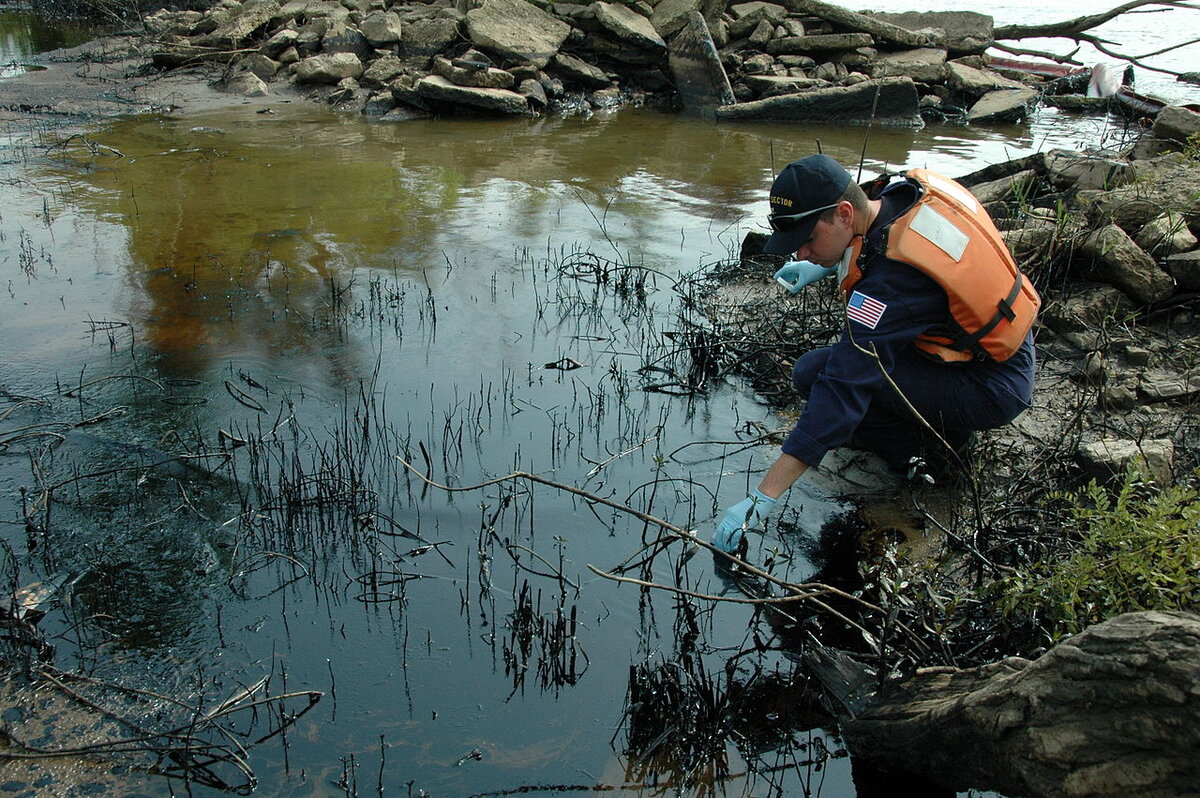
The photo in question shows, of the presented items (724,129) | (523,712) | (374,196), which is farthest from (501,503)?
(724,129)

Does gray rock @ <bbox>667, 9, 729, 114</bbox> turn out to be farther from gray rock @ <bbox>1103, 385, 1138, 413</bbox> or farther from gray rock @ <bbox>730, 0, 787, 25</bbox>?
gray rock @ <bbox>1103, 385, 1138, 413</bbox>

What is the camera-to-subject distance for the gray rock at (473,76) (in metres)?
15.3

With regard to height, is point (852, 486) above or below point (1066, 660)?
below

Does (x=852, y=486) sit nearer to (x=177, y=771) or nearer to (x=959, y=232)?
(x=959, y=232)

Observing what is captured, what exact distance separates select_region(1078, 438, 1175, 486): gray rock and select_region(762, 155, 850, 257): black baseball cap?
1.61 meters

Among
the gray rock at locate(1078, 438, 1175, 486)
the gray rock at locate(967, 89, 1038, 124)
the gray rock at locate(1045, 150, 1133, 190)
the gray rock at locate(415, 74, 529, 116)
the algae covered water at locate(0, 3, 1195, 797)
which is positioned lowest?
the algae covered water at locate(0, 3, 1195, 797)

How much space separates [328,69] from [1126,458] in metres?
15.1

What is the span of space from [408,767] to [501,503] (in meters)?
1.47

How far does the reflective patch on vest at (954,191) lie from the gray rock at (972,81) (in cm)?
1392

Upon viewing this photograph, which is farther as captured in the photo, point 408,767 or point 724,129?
point 724,129

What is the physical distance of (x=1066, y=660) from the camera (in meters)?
2.41

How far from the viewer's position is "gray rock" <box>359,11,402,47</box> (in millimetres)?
16641

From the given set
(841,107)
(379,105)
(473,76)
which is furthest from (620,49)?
(379,105)

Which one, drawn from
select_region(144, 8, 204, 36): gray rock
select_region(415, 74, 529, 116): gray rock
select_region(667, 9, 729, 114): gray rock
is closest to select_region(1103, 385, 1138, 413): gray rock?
select_region(415, 74, 529, 116): gray rock
